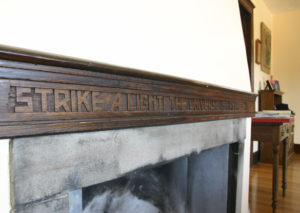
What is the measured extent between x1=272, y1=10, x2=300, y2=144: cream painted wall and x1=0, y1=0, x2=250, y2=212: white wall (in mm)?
4029

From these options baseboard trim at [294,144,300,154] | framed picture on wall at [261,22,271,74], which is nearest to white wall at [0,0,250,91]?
framed picture on wall at [261,22,271,74]

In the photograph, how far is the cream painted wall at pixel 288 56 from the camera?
447 centimetres

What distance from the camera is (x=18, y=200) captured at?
409 millimetres

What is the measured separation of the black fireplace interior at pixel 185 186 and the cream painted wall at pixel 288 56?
4025mm

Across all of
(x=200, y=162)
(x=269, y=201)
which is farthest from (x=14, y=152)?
(x=269, y=201)

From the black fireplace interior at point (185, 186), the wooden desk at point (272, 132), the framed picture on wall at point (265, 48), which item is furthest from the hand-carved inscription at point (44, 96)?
the framed picture on wall at point (265, 48)

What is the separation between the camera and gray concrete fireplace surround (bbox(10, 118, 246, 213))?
0.42m

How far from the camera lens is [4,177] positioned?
1.31 ft

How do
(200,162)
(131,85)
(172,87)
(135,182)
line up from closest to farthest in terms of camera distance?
(131,85), (172,87), (135,182), (200,162)

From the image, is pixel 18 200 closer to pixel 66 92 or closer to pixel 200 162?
pixel 66 92

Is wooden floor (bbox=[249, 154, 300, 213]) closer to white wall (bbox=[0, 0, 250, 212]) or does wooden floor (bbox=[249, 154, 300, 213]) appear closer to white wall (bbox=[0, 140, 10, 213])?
white wall (bbox=[0, 0, 250, 212])

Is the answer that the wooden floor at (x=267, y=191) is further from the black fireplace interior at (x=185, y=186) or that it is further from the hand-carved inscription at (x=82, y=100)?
the hand-carved inscription at (x=82, y=100)

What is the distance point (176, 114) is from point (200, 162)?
71 centimetres

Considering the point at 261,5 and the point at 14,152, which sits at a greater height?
the point at 261,5
